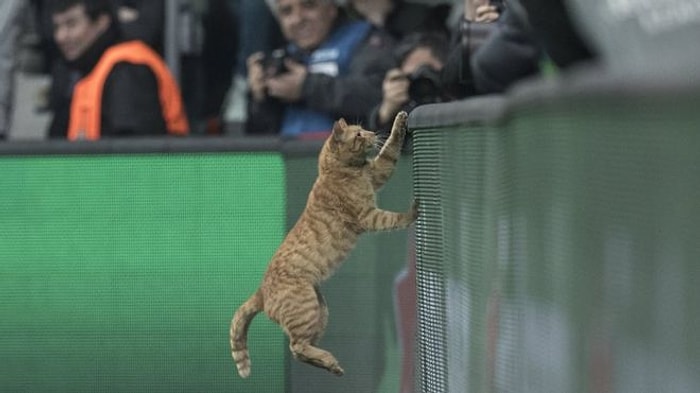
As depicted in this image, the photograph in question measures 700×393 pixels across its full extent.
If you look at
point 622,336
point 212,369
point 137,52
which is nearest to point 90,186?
point 212,369

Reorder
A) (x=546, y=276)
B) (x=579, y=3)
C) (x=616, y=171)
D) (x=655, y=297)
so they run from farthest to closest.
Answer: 1. (x=579, y=3)
2. (x=546, y=276)
3. (x=616, y=171)
4. (x=655, y=297)

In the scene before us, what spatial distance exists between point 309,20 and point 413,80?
2054 millimetres

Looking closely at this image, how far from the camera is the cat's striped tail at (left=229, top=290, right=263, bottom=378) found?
684 cm

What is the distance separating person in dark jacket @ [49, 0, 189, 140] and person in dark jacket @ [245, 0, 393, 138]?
469 millimetres

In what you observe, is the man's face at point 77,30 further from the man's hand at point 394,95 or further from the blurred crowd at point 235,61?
the man's hand at point 394,95

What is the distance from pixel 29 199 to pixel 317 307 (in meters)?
2.33

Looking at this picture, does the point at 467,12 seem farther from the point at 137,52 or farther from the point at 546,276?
the point at 546,276

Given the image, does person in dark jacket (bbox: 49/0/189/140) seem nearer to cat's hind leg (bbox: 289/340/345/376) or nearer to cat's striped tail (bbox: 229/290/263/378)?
cat's striped tail (bbox: 229/290/263/378)

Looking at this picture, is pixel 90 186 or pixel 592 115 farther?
pixel 90 186

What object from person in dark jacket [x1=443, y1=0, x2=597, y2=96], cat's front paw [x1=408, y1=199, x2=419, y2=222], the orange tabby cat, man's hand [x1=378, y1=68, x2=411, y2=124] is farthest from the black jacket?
cat's front paw [x1=408, y1=199, x2=419, y2=222]

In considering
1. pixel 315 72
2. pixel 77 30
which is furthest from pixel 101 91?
pixel 315 72

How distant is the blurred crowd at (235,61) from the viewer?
817cm

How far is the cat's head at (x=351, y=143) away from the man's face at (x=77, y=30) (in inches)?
152

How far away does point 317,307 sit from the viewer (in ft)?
21.0
